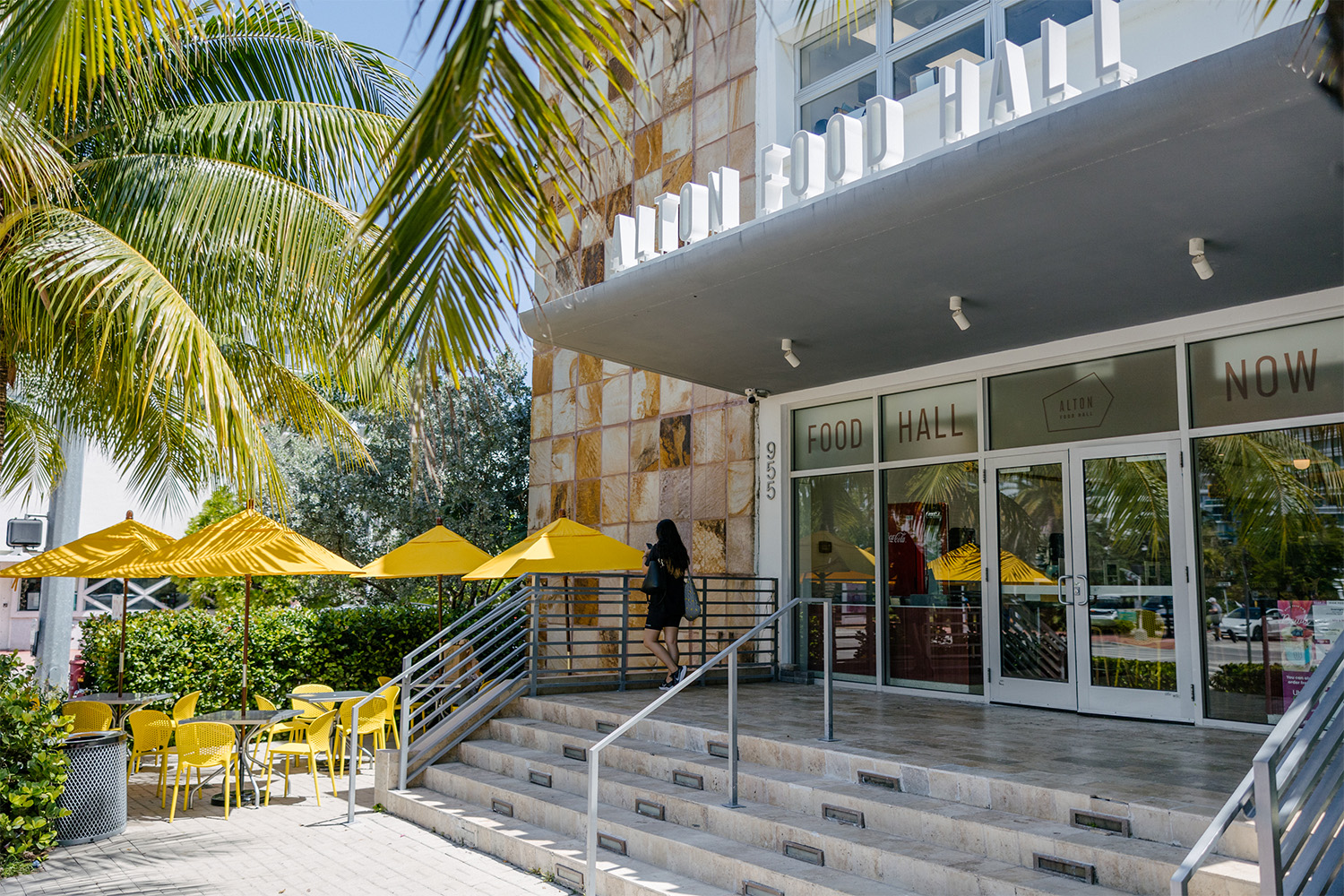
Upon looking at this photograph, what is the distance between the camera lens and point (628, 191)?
13.9 m

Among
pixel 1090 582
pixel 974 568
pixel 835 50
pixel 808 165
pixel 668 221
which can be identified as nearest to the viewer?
pixel 808 165

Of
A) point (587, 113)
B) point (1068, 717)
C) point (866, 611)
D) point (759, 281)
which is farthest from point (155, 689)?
point (587, 113)

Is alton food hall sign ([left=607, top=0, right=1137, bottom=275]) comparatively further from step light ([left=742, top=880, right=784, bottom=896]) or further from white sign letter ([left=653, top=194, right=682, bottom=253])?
step light ([left=742, top=880, right=784, bottom=896])

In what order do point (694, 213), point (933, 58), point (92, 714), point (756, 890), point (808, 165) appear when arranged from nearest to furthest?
point (756, 890) < point (808, 165) < point (694, 213) < point (92, 714) < point (933, 58)

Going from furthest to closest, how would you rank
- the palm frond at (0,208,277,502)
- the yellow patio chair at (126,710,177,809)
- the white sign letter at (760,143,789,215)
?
the yellow patio chair at (126,710,177,809) < the white sign letter at (760,143,789,215) < the palm frond at (0,208,277,502)

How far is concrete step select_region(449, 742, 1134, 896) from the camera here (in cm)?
500

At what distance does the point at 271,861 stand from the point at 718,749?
10.9ft

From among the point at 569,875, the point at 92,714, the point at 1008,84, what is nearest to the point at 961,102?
the point at 1008,84

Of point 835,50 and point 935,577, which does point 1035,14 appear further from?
point 935,577

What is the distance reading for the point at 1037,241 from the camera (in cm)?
656

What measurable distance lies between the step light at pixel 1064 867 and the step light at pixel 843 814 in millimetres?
1175

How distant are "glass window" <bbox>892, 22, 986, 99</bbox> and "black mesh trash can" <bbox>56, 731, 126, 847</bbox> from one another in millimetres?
9188

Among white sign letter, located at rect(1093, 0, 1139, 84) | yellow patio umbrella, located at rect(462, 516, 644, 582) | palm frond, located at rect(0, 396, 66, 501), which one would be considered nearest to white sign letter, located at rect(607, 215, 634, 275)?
yellow patio umbrella, located at rect(462, 516, 644, 582)

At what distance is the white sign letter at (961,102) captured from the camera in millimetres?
6566
